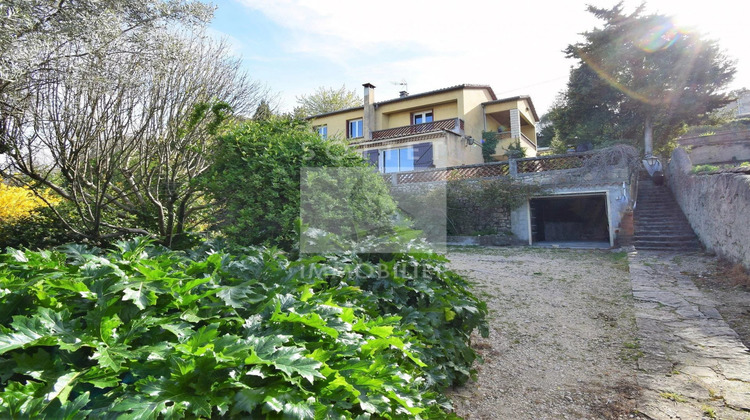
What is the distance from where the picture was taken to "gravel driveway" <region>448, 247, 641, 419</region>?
2.49m

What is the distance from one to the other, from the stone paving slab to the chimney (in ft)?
60.0

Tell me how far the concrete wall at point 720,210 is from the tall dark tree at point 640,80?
9777mm

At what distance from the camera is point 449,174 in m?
14.6

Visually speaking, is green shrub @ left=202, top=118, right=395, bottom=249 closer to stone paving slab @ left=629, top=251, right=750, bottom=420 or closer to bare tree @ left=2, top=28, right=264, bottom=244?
bare tree @ left=2, top=28, right=264, bottom=244

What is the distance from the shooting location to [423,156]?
62.7ft

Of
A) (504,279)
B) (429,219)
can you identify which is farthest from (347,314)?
(429,219)

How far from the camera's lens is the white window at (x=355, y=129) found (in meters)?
23.2

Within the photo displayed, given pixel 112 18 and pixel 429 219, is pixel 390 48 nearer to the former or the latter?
pixel 112 18

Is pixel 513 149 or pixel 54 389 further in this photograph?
pixel 513 149

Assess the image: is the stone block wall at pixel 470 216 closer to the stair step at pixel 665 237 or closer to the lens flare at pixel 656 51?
the stair step at pixel 665 237

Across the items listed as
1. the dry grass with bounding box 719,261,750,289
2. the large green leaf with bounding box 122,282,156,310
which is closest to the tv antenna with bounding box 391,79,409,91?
the dry grass with bounding box 719,261,750,289

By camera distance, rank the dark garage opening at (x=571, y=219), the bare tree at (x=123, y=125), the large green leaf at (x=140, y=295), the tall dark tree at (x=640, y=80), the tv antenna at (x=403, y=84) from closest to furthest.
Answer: the large green leaf at (x=140, y=295) < the bare tree at (x=123, y=125) < the dark garage opening at (x=571, y=219) < the tall dark tree at (x=640, y=80) < the tv antenna at (x=403, y=84)

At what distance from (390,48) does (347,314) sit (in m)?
6.35

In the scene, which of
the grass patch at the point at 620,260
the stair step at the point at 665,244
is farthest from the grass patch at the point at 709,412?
the stair step at the point at 665,244
